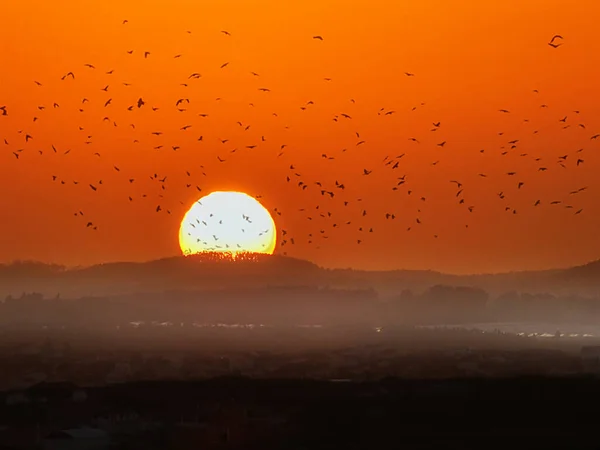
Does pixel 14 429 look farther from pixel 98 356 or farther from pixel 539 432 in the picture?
pixel 98 356

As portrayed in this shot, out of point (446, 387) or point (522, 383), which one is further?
point (522, 383)

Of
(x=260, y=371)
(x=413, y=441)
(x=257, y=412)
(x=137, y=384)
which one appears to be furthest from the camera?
(x=260, y=371)

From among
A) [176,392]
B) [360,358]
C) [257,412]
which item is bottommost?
[257,412]

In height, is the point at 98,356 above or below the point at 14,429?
above

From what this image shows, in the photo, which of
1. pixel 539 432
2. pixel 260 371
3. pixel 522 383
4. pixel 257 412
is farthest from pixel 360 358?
pixel 539 432

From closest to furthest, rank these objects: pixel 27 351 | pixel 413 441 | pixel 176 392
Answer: pixel 413 441 → pixel 176 392 → pixel 27 351

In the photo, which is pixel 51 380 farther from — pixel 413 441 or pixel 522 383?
pixel 413 441

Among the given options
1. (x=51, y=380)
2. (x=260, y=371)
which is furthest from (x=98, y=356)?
(x=51, y=380)
